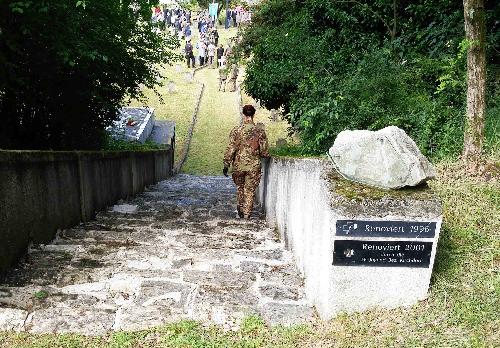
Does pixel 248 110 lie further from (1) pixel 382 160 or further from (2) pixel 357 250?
(2) pixel 357 250

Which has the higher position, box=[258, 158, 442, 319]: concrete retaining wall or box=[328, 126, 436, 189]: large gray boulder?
box=[328, 126, 436, 189]: large gray boulder

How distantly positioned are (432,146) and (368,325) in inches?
183

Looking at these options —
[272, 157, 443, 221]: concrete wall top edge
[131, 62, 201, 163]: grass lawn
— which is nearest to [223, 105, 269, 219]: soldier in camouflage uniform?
[272, 157, 443, 221]: concrete wall top edge

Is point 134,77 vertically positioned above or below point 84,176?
above

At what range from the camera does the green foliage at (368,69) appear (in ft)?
23.8

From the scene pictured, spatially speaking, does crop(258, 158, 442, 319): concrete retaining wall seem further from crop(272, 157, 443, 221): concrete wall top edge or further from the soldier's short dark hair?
the soldier's short dark hair

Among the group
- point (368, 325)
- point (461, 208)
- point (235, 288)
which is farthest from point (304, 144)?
point (368, 325)

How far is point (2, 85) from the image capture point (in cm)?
514

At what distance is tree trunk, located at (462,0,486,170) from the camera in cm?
495

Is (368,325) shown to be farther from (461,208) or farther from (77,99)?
(77,99)

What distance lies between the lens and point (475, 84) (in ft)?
16.9

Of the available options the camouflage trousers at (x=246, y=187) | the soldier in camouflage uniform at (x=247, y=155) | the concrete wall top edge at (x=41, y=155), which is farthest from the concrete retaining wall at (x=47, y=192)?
the camouflage trousers at (x=246, y=187)

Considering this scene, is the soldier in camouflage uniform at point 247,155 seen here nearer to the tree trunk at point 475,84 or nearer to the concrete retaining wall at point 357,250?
the tree trunk at point 475,84

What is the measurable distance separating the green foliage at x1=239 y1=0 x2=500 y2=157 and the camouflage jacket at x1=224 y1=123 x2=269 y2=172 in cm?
153
